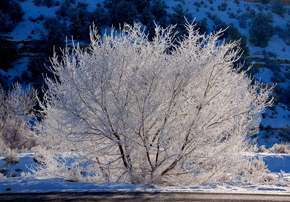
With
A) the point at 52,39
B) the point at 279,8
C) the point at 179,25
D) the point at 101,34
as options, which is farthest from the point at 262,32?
the point at 52,39

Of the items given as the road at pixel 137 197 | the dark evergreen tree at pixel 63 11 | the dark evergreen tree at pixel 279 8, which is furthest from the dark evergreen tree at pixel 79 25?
the dark evergreen tree at pixel 279 8

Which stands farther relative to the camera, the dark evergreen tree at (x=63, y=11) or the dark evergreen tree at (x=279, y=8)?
the dark evergreen tree at (x=279, y=8)

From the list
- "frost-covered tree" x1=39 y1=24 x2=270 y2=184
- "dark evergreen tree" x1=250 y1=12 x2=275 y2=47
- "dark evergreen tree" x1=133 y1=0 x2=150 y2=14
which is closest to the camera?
"frost-covered tree" x1=39 y1=24 x2=270 y2=184

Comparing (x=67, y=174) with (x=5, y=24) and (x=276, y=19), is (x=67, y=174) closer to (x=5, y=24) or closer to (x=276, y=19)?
(x=5, y=24)

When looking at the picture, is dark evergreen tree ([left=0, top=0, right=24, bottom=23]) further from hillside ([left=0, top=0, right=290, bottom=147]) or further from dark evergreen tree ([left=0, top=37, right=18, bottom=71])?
dark evergreen tree ([left=0, top=37, right=18, bottom=71])

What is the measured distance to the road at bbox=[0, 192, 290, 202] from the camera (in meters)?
3.19

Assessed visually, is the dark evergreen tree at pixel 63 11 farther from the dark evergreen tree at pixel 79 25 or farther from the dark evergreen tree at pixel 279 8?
the dark evergreen tree at pixel 279 8

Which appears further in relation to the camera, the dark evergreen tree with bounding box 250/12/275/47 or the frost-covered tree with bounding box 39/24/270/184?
the dark evergreen tree with bounding box 250/12/275/47

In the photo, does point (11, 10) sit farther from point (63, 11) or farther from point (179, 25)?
point (179, 25)

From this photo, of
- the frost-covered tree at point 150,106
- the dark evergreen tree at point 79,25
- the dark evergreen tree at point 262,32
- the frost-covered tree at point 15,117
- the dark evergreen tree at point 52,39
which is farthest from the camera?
the dark evergreen tree at point 262,32

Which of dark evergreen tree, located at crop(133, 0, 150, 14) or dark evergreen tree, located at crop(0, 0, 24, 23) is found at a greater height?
dark evergreen tree, located at crop(133, 0, 150, 14)

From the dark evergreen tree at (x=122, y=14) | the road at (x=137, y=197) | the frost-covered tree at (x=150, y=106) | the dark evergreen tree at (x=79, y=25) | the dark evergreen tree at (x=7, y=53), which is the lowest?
the road at (x=137, y=197)

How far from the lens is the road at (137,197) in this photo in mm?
3189

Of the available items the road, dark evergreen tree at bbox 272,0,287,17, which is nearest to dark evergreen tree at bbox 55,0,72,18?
the road
